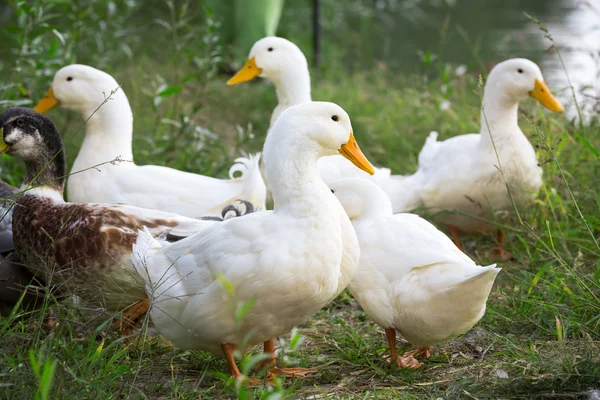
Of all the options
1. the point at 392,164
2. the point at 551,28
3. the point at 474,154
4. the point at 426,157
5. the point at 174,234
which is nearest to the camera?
the point at 174,234

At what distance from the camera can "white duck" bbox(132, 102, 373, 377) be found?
9.24ft

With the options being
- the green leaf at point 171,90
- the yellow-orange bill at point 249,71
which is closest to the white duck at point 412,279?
the green leaf at point 171,90

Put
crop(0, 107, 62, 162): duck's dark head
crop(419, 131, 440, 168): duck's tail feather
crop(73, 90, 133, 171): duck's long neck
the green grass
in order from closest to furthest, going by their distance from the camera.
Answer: the green grass → crop(0, 107, 62, 162): duck's dark head → crop(73, 90, 133, 171): duck's long neck → crop(419, 131, 440, 168): duck's tail feather

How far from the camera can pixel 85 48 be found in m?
6.40

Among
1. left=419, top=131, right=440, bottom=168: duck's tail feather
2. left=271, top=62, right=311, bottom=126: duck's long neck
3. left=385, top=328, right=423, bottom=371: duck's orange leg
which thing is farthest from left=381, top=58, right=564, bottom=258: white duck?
left=385, top=328, right=423, bottom=371: duck's orange leg

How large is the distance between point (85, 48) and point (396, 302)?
4062 mm

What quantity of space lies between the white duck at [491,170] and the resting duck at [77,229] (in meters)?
1.47

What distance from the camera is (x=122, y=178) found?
407cm

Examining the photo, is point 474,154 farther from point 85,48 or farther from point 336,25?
point 336,25

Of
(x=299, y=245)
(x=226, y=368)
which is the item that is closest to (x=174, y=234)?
(x=226, y=368)

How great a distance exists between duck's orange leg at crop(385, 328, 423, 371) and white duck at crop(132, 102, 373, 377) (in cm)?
33

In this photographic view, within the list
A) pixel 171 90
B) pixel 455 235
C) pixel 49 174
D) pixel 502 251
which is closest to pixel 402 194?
pixel 455 235

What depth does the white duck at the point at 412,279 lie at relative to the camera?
2945 mm

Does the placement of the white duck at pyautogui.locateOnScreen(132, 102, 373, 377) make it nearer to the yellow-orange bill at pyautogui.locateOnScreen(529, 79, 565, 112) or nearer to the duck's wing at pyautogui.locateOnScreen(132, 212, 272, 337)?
the duck's wing at pyautogui.locateOnScreen(132, 212, 272, 337)
